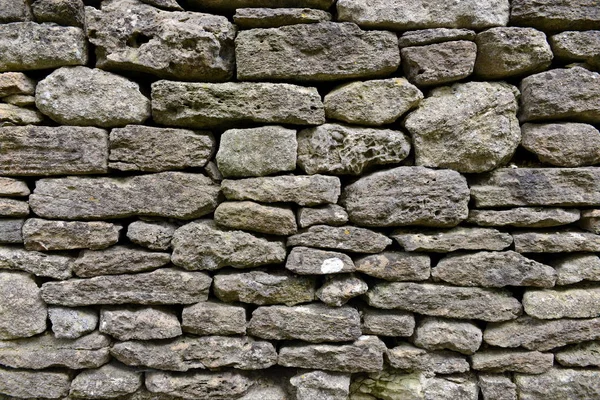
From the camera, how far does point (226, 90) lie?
1.75 meters

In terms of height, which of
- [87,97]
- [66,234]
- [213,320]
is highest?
[87,97]

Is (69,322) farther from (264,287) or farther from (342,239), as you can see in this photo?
(342,239)

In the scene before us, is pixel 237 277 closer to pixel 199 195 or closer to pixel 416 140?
pixel 199 195

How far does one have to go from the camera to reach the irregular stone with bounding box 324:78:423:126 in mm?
1749

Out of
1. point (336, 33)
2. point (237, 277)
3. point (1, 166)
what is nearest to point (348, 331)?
point (237, 277)

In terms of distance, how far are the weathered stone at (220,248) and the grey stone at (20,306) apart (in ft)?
2.70

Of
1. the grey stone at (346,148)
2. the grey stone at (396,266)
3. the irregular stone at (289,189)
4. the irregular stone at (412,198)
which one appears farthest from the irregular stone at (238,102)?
the grey stone at (396,266)

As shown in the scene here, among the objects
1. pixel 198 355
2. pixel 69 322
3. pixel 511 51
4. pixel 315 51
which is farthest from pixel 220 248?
pixel 511 51

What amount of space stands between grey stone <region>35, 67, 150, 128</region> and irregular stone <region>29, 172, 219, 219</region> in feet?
1.12

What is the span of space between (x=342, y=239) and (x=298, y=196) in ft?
1.11

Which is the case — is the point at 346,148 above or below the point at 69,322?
above

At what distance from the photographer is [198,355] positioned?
1835 mm

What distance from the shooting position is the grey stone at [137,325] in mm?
1828

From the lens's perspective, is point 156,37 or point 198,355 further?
point 198,355
